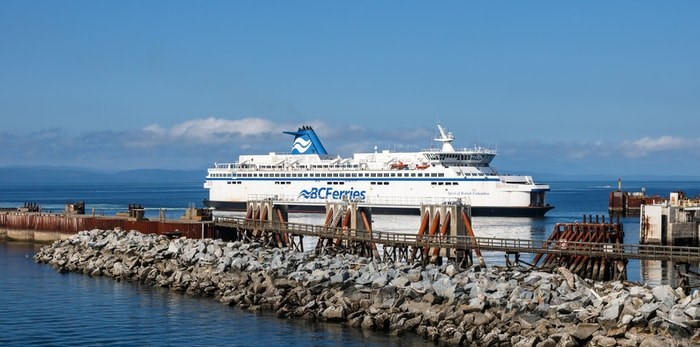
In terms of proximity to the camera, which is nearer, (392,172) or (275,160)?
(392,172)

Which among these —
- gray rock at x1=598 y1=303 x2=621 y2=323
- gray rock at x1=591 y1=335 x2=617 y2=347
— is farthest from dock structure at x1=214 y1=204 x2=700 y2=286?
gray rock at x1=591 y1=335 x2=617 y2=347

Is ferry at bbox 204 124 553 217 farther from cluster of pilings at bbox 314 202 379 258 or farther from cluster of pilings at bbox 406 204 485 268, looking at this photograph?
cluster of pilings at bbox 406 204 485 268

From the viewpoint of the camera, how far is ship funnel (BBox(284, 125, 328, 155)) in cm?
9356

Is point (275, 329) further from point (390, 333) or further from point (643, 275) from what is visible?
point (643, 275)

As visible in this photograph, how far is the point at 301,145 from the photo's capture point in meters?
94.5

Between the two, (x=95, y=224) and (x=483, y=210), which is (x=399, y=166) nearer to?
(x=483, y=210)

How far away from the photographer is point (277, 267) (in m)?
32.8

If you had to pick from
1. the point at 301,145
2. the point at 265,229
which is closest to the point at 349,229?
the point at 265,229

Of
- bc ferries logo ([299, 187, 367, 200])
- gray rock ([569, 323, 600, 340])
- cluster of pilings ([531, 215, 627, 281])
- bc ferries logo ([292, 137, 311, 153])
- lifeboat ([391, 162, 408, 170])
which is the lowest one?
gray rock ([569, 323, 600, 340])

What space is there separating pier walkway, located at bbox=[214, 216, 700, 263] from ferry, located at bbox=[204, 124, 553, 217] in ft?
94.0

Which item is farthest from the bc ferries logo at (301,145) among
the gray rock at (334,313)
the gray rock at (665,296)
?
the gray rock at (665,296)

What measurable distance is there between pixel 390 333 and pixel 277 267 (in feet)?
26.6

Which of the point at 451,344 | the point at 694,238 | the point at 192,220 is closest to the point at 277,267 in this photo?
the point at 451,344

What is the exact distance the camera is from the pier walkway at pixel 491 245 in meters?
29.4
